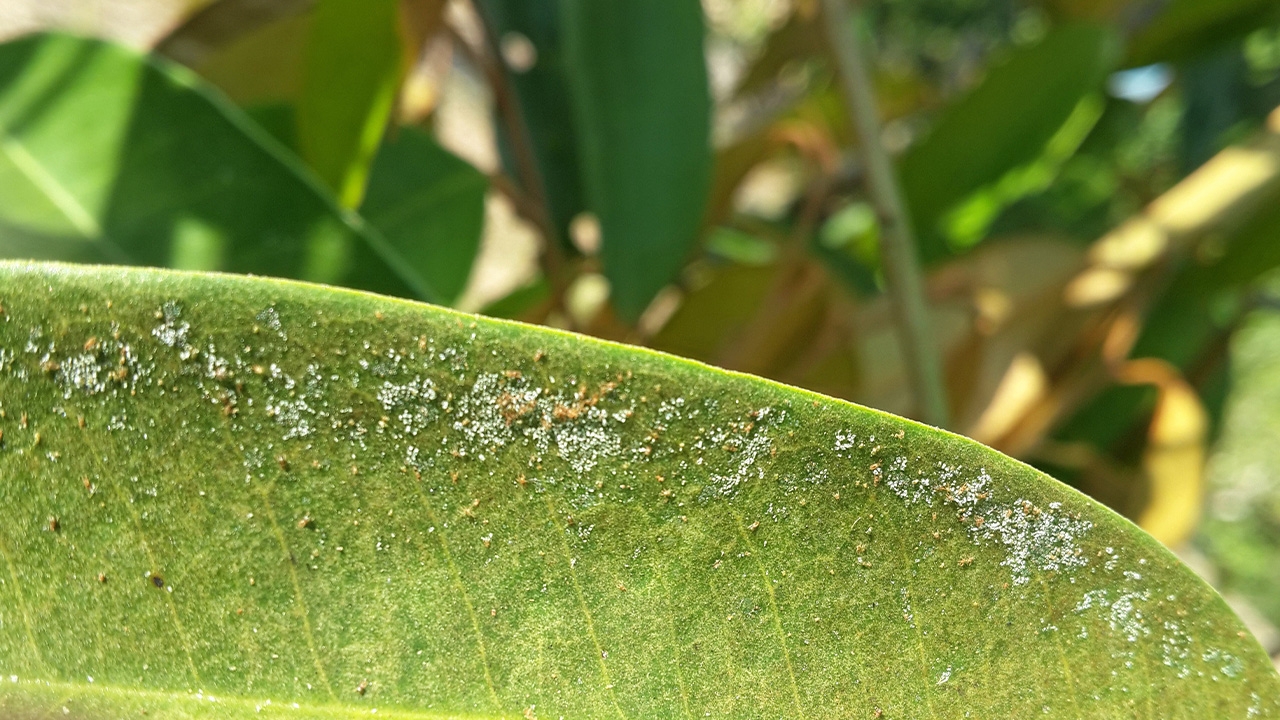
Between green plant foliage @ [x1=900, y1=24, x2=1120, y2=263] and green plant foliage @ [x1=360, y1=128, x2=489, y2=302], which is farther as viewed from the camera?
green plant foliage @ [x1=900, y1=24, x2=1120, y2=263]

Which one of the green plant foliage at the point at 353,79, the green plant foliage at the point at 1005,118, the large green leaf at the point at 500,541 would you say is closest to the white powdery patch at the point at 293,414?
the large green leaf at the point at 500,541

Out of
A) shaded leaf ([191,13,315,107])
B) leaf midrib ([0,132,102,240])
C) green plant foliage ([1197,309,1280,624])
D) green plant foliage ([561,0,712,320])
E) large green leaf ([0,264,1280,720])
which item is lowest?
large green leaf ([0,264,1280,720])

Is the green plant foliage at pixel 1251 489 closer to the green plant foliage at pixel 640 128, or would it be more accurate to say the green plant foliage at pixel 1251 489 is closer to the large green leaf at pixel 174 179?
the green plant foliage at pixel 640 128

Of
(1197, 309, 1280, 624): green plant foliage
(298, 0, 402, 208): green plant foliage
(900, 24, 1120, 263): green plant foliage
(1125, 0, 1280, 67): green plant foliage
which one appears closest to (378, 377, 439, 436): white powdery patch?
(298, 0, 402, 208): green plant foliage

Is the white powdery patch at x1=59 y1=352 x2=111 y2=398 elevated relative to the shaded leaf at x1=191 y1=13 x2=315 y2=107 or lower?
lower

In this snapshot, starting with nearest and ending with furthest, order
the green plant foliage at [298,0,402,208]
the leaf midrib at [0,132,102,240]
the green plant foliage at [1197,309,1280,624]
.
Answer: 1. the leaf midrib at [0,132,102,240]
2. the green plant foliage at [298,0,402,208]
3. the green plant foliage at [1197,309,1280,624]

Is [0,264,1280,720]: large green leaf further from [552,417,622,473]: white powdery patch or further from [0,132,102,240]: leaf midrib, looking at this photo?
[0,132,102,240]: leaf midrib

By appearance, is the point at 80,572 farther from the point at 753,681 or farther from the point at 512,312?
the point at 512,312

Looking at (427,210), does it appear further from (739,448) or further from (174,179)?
(739,448)

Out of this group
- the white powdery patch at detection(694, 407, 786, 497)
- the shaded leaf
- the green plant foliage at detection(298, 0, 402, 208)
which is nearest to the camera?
the white powdery patch at detection(694, 407, 786, 497)
